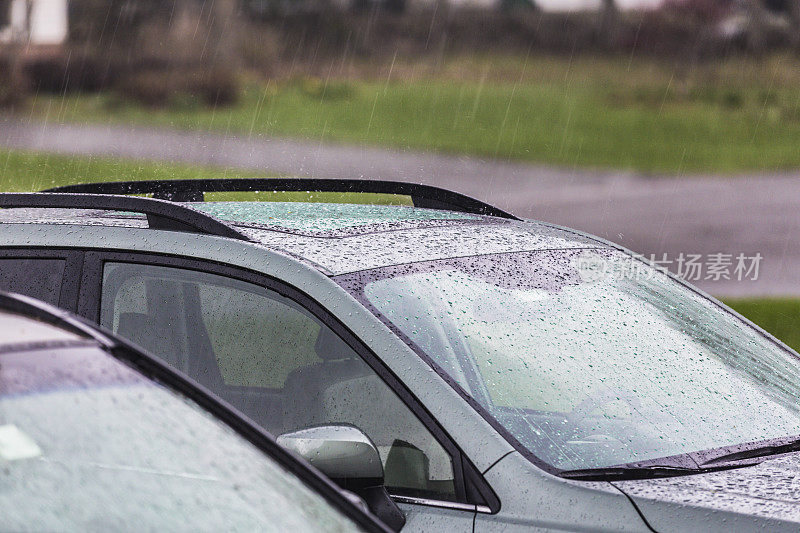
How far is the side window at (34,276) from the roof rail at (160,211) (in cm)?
19

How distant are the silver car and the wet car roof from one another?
11 millimetres

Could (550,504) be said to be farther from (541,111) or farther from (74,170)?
(541,111)

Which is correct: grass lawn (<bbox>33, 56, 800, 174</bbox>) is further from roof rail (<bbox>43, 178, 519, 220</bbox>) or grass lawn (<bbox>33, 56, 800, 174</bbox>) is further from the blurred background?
roof rail (<bbox>43, 178, 519, 220</bbox>)

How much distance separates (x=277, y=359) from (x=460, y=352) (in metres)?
0.54

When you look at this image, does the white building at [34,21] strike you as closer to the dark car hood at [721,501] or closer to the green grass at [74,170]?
the green grass at [74,170]

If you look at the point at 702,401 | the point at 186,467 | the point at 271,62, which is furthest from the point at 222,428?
the point at 271,62

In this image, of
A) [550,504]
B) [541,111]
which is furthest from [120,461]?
[541,111]

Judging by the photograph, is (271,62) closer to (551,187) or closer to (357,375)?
(551,187)

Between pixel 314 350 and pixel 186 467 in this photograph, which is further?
pixel 314 350

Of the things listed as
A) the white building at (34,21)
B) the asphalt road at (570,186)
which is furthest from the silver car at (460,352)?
the white building at (34,21)

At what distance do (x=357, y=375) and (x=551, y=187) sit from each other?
28.8 metres

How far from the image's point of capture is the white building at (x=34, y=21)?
108 feet

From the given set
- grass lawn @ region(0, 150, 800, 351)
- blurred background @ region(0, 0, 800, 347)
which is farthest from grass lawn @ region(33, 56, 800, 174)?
grass lawn @ region(0, 150, 800, 351)

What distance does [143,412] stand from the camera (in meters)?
2.15
